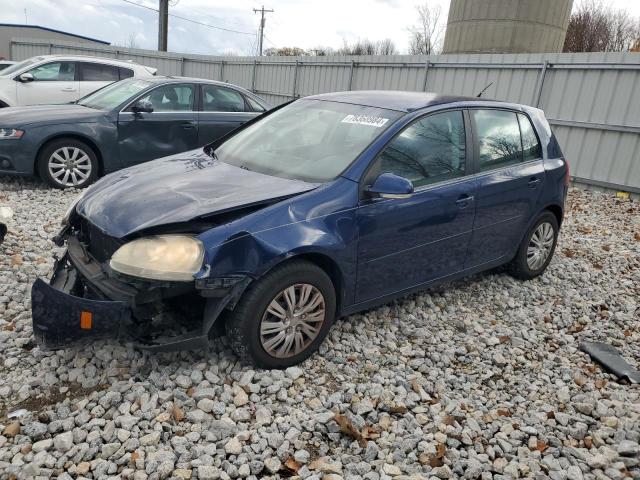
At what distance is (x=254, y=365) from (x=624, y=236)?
5.80m

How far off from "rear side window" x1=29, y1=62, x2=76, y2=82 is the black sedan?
3.03m

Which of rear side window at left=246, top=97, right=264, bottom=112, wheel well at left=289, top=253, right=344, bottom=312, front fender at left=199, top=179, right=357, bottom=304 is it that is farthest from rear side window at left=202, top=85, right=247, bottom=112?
wheel well at left=289, top=253, right=344, bottom=312

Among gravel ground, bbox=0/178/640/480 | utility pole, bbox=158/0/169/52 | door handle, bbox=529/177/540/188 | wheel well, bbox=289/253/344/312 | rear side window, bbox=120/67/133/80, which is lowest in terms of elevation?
gravel ground, bbox=0/178/640/480

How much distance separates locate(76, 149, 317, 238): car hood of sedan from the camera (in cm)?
284

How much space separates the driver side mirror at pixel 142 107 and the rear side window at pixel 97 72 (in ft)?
12.3

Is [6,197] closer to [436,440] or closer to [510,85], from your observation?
[436,440]

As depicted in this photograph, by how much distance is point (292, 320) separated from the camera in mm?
3055

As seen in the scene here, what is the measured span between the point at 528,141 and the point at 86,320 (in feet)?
12.6

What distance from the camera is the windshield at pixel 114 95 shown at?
275 inches

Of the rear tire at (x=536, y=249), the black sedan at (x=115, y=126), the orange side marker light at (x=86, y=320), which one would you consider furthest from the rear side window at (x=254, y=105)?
the orange side marker light at (x=86, y=320)

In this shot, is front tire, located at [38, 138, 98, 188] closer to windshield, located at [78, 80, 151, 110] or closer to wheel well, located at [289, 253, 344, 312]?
windshield, located at [78, 80, 151, 110]

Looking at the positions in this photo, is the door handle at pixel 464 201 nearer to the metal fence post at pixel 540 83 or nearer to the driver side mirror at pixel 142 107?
the driver side mirror at pixel 142 107

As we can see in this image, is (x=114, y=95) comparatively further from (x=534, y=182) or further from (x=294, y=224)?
(x=534, y=182)

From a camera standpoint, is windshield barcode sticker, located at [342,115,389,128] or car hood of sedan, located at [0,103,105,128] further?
car hood of sedan, located at [0,103,105,128]
